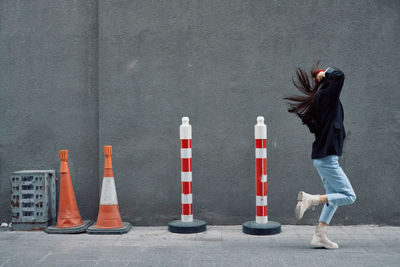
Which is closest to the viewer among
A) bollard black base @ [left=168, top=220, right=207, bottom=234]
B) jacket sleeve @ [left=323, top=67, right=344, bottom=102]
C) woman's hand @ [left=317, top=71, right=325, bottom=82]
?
jacket sleeve @ [left=323, top=67, right=344, bottom=102]

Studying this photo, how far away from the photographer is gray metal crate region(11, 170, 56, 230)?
241 inches

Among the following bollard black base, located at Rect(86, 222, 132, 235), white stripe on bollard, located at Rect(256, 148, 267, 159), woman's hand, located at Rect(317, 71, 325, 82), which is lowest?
bollard black base, located at Rect(86, 222, 132, 235)

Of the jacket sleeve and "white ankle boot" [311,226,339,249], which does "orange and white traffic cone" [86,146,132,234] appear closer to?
"white ankle boot" [311,226,339,249]

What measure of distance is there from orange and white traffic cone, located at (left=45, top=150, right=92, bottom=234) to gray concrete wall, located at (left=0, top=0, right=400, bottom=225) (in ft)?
1.70

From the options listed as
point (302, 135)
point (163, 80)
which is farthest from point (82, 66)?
point (302, 135)

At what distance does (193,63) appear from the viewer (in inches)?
249

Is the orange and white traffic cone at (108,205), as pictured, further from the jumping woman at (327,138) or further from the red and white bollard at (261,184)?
the jumping woman at (327,138)

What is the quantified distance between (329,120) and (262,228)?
1.68m

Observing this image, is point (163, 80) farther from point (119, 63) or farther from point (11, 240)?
point (11, 240)

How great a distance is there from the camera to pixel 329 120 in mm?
4773

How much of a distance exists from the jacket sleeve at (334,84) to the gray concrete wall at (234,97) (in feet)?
5.16

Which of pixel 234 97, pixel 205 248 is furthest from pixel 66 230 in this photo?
pixel 234 97

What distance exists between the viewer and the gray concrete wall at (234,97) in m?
6.20

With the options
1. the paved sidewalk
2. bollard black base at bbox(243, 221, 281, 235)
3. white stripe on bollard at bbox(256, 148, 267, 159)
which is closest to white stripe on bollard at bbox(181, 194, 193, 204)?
the paved sidewalk
